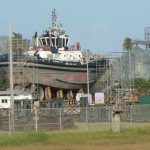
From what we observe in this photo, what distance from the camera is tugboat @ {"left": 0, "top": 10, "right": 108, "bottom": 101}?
81.3m

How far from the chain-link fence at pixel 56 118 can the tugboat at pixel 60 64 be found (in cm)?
3292

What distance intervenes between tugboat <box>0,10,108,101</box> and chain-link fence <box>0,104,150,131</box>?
32917 millimetres

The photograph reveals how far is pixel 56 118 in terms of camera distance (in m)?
40.3

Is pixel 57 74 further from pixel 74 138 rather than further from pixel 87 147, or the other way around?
pixel 87 147

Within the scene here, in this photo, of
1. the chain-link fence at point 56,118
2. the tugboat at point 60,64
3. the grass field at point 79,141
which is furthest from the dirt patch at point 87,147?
the tugboat at point 60,64

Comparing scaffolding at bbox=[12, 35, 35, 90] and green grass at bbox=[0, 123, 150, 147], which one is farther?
scaffolding at bbox=[12, 35, 35, 90]

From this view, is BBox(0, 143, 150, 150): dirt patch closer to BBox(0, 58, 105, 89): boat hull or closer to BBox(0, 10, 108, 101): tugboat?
BBox(0, 58, 105, 89): boat hull

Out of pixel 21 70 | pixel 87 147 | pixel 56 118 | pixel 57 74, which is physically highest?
pixel 21 70

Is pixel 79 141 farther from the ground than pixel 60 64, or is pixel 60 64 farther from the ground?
pixel 60 64

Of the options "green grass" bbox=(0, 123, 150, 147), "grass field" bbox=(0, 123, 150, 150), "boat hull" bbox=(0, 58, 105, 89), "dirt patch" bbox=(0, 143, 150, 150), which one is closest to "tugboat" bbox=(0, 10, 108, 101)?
"boat hull" bbox=(0, 58, 105, 89)

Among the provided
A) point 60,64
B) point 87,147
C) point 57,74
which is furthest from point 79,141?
point 57,74

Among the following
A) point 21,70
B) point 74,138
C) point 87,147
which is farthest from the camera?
point 21,70

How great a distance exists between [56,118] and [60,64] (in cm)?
4183

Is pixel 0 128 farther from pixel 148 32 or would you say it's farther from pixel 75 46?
pixel 148 32
